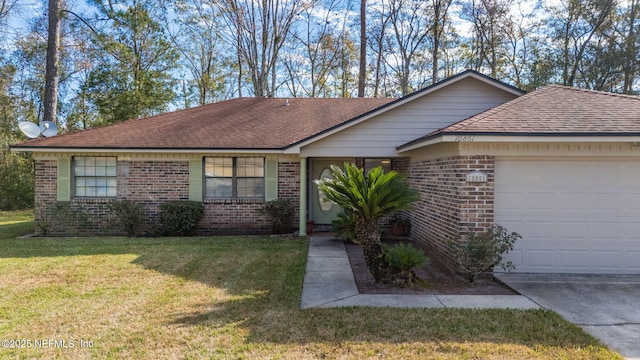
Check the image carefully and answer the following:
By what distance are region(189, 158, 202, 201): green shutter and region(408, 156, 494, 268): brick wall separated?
6297mm

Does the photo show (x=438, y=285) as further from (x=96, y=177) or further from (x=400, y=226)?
(x=96, y=177)

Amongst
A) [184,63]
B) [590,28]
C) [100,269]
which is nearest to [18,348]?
[100,269]

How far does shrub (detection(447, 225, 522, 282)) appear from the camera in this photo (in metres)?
5.70

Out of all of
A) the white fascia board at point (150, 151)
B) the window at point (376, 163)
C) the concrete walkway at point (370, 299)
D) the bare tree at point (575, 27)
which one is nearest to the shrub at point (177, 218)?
the white fascia board at point (150, 151)

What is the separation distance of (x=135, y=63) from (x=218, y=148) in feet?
45.6

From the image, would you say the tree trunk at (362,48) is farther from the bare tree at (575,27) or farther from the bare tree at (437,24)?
the bare tree at (575,27)

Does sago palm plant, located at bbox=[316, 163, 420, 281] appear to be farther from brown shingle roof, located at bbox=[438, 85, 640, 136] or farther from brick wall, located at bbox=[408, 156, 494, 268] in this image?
brown shingle roof, located at bbox=[438, 85, 640, 136]

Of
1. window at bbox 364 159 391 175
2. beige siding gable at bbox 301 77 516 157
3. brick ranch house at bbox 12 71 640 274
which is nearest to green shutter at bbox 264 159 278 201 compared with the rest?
brick ranch house at bbox 12 71 640 274

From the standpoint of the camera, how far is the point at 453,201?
645 centimetres

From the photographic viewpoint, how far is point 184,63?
2442cm

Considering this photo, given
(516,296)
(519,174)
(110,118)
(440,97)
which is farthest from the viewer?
(110,118)

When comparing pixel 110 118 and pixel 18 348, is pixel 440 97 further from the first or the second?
pixel 110 118

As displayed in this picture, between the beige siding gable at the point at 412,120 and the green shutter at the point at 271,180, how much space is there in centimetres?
145

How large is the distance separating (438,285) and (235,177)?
6.85 m
